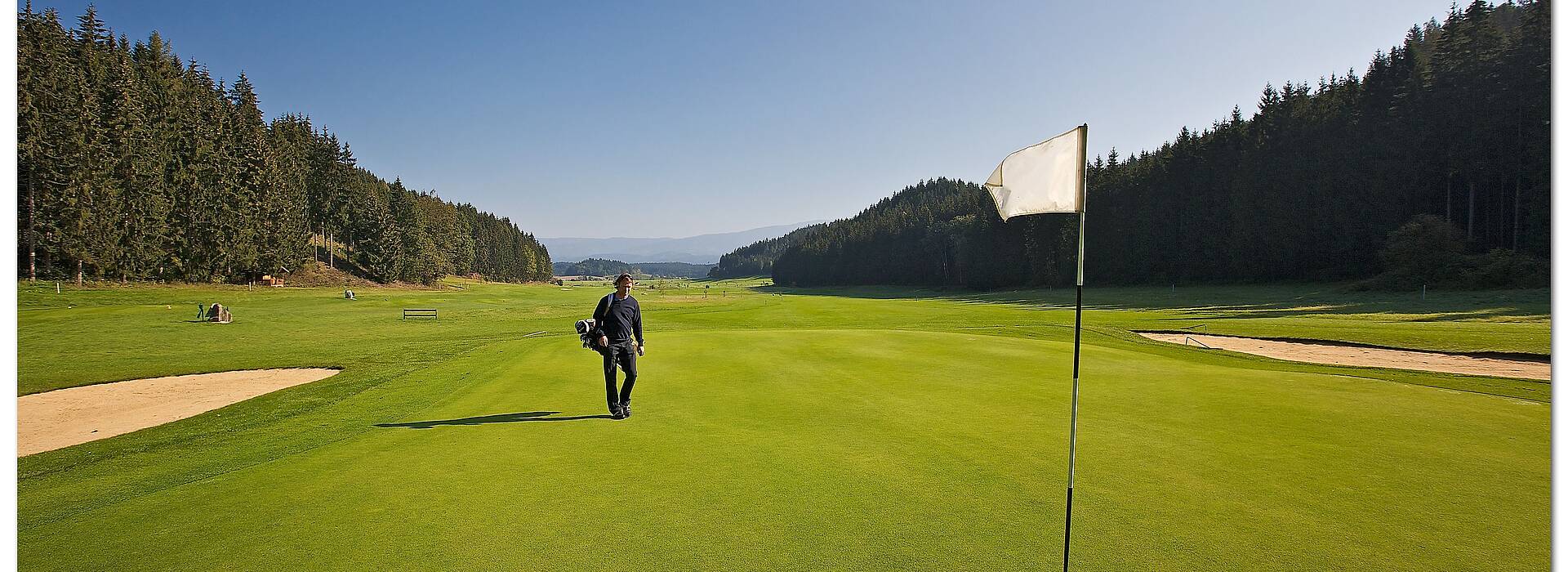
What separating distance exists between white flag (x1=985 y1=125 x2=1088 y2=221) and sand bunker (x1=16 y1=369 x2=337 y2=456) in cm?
1382

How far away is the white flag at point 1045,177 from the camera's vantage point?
477 cm

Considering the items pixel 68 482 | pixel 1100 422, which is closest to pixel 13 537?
pixel 68 482

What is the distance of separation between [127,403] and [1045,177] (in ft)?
61.6

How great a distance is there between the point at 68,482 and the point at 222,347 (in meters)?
20.2

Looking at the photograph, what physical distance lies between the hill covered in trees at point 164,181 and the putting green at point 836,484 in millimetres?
47826

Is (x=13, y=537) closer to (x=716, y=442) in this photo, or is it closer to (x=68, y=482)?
(x=68, y=482)

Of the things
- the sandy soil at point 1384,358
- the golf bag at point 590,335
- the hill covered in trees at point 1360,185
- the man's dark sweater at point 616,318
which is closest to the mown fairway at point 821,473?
the golf bag at point 590,335

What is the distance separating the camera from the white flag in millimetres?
4773

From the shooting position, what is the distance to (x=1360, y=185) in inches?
2007

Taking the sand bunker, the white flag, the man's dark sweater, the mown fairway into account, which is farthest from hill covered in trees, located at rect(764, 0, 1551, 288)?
the sand bunker

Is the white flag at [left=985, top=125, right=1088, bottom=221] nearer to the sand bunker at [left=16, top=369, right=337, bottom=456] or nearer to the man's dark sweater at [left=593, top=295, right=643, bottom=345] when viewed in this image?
the man's dark sweater at [left=593, top=295, right=643, bottom=345]

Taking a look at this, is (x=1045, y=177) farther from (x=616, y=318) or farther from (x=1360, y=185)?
(x=1360, y=185)

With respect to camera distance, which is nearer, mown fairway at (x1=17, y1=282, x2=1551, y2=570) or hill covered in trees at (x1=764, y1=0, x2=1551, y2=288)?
mown fairway at (x1=17, y1=282, x2=1551, y2=570)

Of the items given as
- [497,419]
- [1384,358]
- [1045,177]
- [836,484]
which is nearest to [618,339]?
[497,419]
